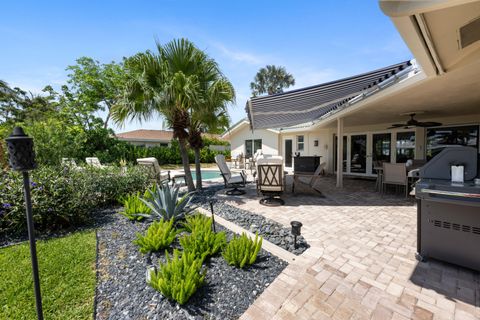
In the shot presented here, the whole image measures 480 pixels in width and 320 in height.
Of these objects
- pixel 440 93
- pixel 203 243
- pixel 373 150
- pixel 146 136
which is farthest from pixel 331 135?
pixel 146 136

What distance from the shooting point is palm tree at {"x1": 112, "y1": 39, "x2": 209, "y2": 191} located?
20.2 feet

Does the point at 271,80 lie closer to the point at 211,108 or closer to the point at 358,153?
the point at 358,153

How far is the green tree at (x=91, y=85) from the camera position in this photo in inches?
766

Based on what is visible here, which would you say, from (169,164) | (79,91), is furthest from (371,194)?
(79,91)

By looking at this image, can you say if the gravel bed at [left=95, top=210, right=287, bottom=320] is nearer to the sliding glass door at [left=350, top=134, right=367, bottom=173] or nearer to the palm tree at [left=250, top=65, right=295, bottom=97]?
the sliding glass door at [left=350, top=134, right=367, bottom=173]

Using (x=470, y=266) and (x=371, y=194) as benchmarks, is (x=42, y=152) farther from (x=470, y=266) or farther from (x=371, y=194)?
(x=371, y=194)

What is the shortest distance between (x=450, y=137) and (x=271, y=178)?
942 cm

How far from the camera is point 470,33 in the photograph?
264cm

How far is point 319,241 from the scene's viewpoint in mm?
3668

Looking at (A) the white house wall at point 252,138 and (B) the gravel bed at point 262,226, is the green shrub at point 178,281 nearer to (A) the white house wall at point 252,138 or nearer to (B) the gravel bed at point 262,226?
(B) the gravel bed at point 262,226

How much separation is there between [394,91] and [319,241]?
13.9 ft

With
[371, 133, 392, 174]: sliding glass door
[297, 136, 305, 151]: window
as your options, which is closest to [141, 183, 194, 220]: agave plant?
[371, 133, 392, 174]: sliding glass door

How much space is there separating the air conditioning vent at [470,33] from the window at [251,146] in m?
15.2

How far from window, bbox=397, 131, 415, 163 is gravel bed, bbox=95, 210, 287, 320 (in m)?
11.1
